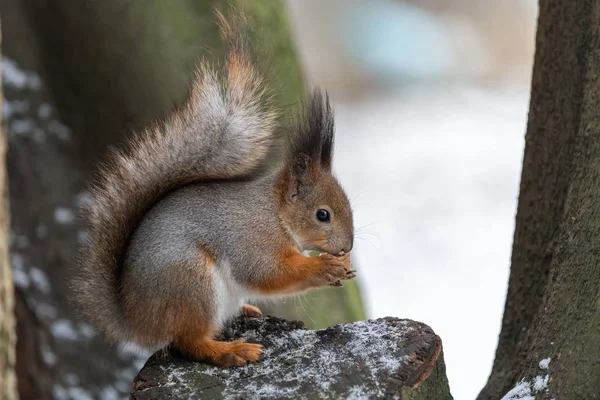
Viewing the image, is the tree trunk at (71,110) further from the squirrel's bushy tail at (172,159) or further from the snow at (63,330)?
the squirrel's bushy tail at (172,159)

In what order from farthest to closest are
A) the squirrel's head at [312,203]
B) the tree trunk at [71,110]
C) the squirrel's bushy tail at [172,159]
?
the tree trunk at [71,110] < the squirrel's head at [312,203] < the squirrel's bushy tail at [172,159]

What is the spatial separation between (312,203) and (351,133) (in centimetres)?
271

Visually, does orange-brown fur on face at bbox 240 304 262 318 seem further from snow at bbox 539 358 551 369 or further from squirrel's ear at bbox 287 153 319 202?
snow at bbox 539 358 551 369

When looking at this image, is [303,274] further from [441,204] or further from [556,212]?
[441,204]

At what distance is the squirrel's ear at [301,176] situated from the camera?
4.77 ft

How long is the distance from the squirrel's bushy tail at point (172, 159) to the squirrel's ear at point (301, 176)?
6 centimetres

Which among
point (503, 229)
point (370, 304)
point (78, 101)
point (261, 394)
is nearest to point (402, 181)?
point (503, 229)

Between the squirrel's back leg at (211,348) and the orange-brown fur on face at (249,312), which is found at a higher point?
the orange-brown fur on face at (249,312)

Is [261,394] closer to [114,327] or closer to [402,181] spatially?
[114,327]

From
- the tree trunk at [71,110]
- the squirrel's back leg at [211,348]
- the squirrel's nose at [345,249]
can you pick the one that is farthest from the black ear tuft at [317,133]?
the tree trunk at [71,110]

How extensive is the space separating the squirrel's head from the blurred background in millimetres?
241

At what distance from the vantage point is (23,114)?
A: 6.64 ft

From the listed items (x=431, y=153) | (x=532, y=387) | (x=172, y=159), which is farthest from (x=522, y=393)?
(x=431, y=153)

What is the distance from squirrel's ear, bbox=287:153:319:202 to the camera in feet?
4.77
